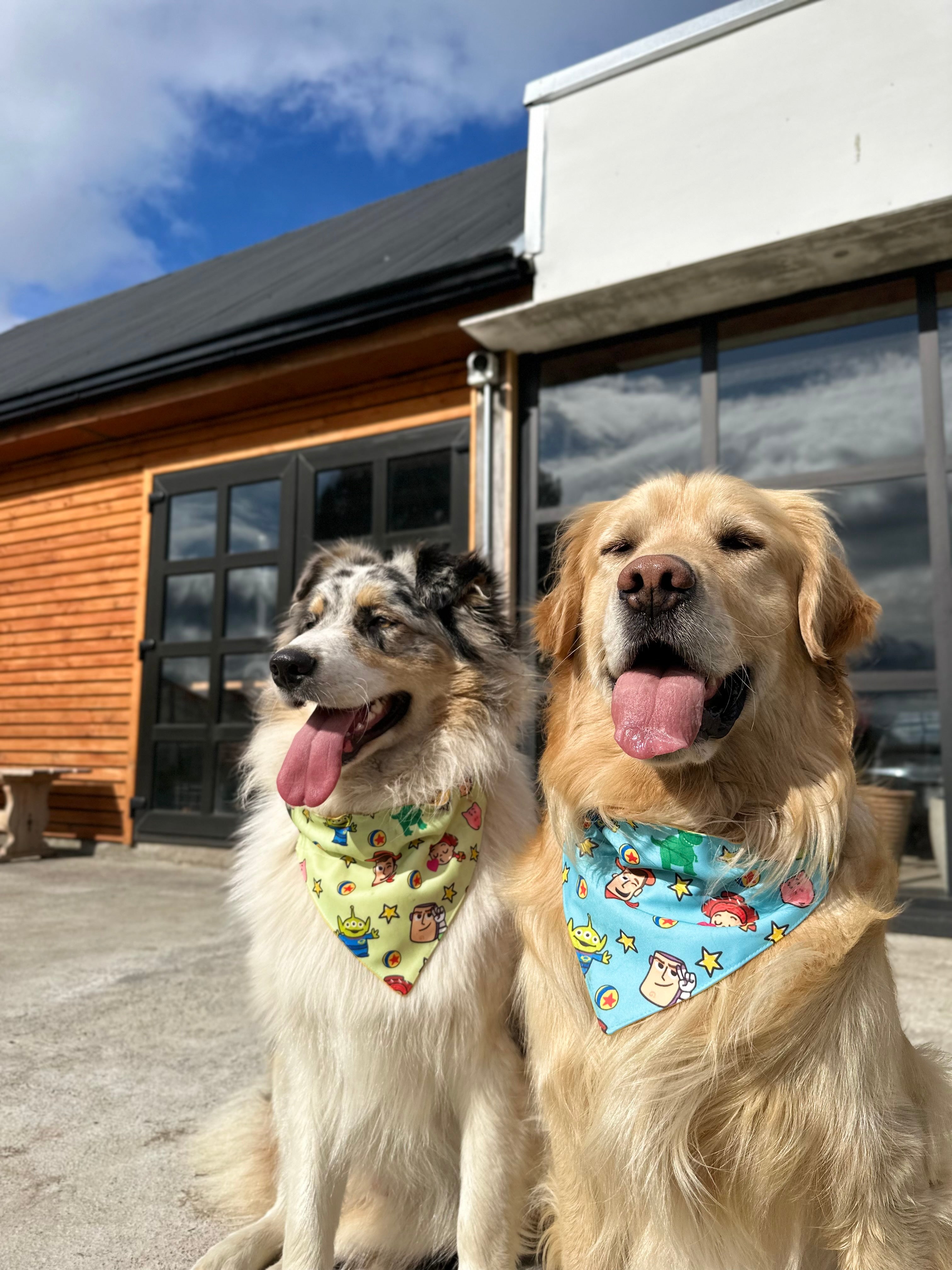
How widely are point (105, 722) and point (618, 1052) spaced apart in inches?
334

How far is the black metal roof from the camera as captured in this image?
691cm

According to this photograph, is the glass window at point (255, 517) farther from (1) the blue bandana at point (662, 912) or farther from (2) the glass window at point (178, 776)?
(1) the blue bandana at point (662, 912)

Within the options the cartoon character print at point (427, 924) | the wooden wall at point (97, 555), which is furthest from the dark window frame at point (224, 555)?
the cartoon character print at point (427, 924)

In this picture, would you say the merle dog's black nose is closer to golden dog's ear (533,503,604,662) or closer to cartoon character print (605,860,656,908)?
golden dog's ear (533,503,604,662)

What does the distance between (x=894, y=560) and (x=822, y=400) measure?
125cm

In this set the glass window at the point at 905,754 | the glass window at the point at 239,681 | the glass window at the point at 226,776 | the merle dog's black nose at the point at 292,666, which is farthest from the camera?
the glass window at the point at 239,681

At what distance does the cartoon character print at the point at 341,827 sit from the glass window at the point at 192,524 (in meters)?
6.73

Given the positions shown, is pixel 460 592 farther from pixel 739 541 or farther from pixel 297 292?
pixel 297 292

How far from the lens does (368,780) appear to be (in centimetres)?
251

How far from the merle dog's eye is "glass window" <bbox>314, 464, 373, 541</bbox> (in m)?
5.88

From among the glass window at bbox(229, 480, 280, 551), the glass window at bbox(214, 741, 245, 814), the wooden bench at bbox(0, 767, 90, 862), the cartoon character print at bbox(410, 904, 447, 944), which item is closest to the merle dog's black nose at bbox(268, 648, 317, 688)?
the cartoon character print at bbox(410, 904, 447, 944)

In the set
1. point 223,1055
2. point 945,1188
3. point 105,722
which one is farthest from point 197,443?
point 945,1188

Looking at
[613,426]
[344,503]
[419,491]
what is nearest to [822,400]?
[613,426]

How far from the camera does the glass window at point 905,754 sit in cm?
551
